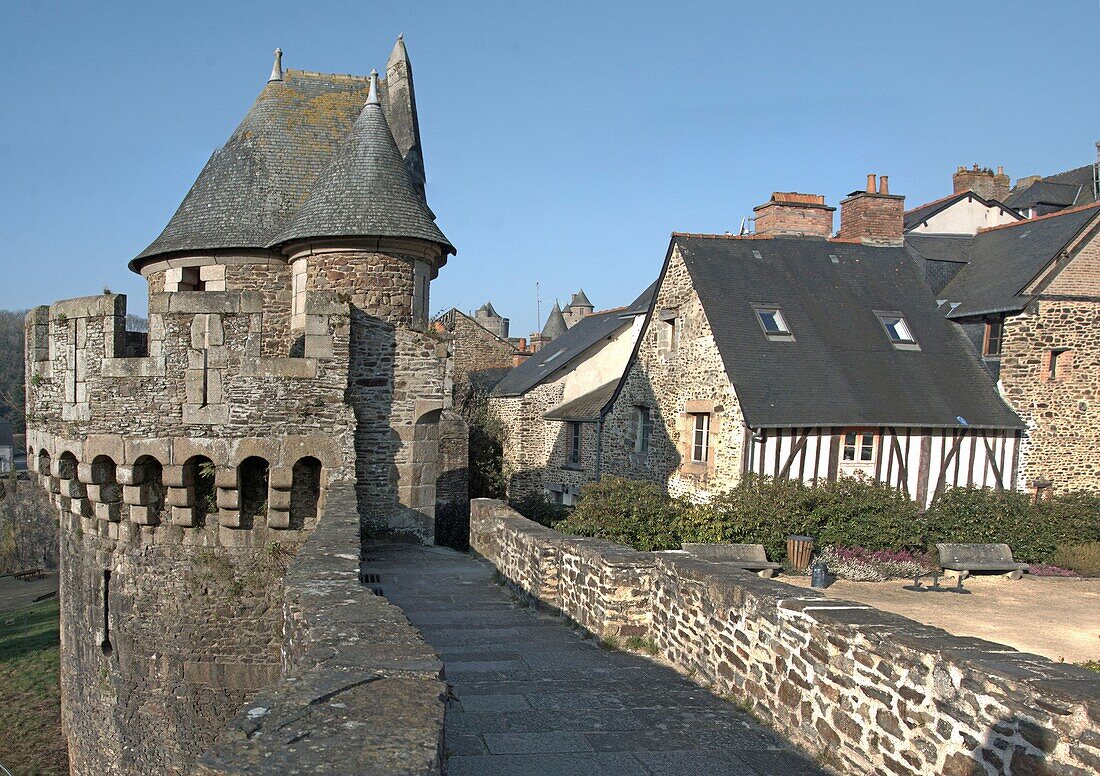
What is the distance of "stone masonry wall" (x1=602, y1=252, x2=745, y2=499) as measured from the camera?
1520 cm

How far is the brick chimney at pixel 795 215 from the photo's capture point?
1984 cm

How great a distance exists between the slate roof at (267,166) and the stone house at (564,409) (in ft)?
33.7

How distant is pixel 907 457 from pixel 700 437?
369 cm

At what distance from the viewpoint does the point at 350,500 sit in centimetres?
758

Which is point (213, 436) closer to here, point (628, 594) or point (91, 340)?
point (91, 340)

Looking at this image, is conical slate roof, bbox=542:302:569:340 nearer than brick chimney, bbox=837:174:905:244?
No

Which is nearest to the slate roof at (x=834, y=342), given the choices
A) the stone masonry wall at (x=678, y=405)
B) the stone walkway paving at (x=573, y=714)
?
the stone masonry wall at (x=678, y=405)

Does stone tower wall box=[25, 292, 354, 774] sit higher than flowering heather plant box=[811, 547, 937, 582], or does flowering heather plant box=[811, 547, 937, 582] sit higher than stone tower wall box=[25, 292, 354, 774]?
stone tower wall box=[25, 292, 354, 774]

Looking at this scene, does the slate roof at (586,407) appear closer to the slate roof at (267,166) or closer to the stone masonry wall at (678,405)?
the stone masonry wall at (678,405)

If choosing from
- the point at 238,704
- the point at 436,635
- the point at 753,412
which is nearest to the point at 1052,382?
the point at 753,412

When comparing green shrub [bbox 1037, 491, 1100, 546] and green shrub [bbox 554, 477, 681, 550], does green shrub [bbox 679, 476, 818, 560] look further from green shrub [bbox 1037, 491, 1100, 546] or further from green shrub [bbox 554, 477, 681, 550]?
green shrub [bbox 1037, 491, 1100, 546]

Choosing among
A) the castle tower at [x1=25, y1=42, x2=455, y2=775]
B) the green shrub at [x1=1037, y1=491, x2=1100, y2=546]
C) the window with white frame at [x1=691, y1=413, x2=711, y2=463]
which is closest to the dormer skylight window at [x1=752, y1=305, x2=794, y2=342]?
the window with white frame at [x1=691, y1=413, x2=711, y2=463]

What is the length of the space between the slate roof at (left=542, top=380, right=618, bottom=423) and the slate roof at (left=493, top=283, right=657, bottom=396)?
1.18 metres

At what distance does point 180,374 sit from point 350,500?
2053 mm
